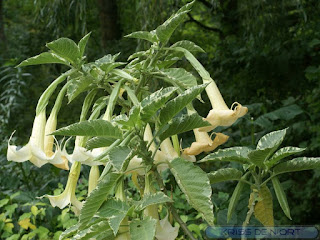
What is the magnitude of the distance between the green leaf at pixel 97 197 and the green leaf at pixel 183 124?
0.39ft

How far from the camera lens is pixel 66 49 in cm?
87

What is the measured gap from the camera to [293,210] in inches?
114

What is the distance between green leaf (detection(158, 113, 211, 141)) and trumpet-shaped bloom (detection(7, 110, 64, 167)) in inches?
8.3

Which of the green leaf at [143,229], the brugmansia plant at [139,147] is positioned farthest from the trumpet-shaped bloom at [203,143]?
the green leaf at [143,229]

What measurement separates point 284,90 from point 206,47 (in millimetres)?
1156

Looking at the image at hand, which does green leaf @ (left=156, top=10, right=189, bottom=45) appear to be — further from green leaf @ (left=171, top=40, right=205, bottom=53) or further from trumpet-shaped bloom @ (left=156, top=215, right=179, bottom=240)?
trumpet-shaped bloom @ (left=156, top=215, right=179, bottom=240)

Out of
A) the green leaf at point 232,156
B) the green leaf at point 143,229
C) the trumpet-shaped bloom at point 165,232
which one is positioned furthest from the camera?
the green leaf at point 232,156

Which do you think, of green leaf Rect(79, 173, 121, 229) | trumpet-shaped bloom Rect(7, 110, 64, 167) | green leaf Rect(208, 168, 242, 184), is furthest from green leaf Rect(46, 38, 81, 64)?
green leaf Rect(208, 168, 242, 184)

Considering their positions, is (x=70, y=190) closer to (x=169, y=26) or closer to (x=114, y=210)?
(x=114, y=210)

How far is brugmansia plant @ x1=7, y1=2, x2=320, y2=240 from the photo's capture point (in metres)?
0.76

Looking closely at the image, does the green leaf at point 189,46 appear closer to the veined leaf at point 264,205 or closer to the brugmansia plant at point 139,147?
the brugmansia plant at point 139,147

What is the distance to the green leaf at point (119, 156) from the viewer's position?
72 cm

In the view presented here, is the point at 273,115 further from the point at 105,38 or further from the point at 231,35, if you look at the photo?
the point at 105,38

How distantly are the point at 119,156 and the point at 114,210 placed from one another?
92 millimetres
